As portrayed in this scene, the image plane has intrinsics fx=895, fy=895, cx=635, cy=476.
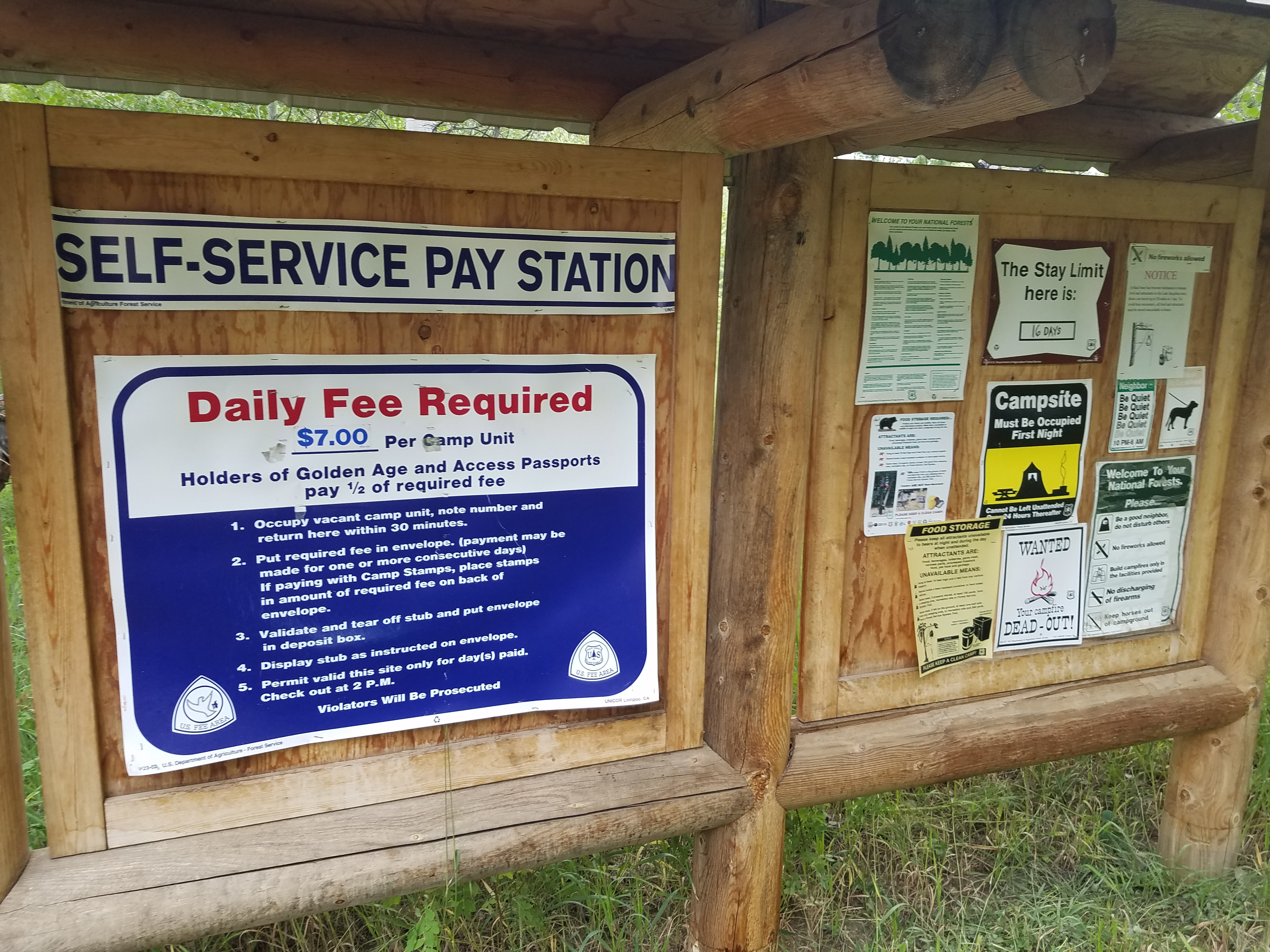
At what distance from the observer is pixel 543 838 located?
7.07ft

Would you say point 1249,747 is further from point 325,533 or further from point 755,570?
point 325,533

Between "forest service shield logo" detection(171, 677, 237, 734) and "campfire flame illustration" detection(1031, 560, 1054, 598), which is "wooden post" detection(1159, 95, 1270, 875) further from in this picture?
"forest service shield logo" detection(171, 677, 237, 734)

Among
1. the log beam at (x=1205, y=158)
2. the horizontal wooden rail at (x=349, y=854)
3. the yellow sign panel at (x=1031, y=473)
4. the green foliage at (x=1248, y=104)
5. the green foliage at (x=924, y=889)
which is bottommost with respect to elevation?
the green foliage at (x=924, y=889)

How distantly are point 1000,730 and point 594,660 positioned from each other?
1.28 metres

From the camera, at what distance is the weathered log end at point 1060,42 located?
147 centimetres

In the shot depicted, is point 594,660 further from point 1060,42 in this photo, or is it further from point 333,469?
point 1060,42

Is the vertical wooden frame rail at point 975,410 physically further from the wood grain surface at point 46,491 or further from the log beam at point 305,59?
the wood grain surface at point 46,491

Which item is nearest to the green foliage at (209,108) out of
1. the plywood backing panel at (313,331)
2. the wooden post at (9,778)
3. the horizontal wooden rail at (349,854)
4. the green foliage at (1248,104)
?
the plywood backing panel at (313,331)

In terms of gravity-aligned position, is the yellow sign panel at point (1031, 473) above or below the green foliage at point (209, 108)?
below

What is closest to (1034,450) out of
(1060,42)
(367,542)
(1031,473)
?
(1031,473)

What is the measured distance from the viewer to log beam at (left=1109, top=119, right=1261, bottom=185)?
10.1 feet

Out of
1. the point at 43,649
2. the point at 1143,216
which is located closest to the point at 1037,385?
the point at 1143,216

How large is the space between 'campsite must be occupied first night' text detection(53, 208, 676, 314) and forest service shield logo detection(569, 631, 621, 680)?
0.82 m

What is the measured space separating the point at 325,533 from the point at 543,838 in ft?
2.93
